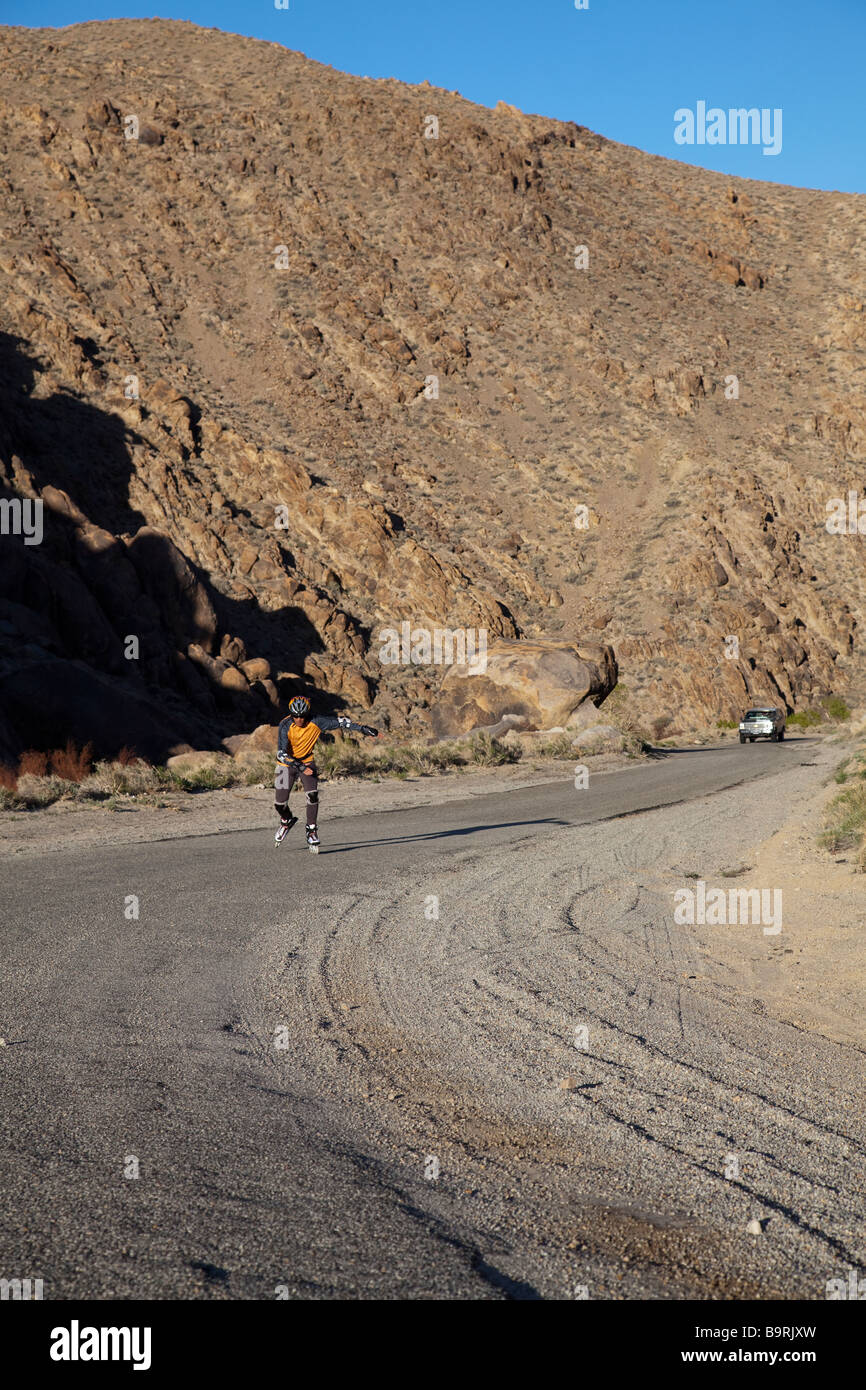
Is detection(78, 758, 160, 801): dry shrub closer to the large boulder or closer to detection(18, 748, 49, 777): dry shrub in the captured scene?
detection(18, 748, 49, 777): dry shrub

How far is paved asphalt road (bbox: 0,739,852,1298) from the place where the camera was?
308 centimetres

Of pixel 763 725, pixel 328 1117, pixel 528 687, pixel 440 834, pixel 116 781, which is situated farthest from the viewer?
pixel 763 725

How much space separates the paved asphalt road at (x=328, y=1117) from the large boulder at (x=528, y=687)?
24237 mm

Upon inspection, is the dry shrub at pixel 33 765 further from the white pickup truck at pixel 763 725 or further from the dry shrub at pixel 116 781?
the white pickup truck at pixel 763 725

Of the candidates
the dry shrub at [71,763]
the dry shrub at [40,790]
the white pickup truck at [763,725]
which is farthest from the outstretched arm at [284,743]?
the white pickup truck at [763,725]

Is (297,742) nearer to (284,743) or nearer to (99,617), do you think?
(284,743)

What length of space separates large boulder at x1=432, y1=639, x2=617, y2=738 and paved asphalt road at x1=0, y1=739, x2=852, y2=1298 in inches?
954

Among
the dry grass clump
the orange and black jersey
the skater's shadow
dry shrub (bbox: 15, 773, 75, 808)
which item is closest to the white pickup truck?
the dry grass clump

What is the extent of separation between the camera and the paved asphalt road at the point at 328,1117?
3080 millimetres

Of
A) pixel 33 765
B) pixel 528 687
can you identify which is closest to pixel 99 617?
pixel 33 765

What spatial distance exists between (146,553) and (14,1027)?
98.2 ft

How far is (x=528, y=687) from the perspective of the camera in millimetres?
33562

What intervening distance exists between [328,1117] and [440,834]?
33.3ft
